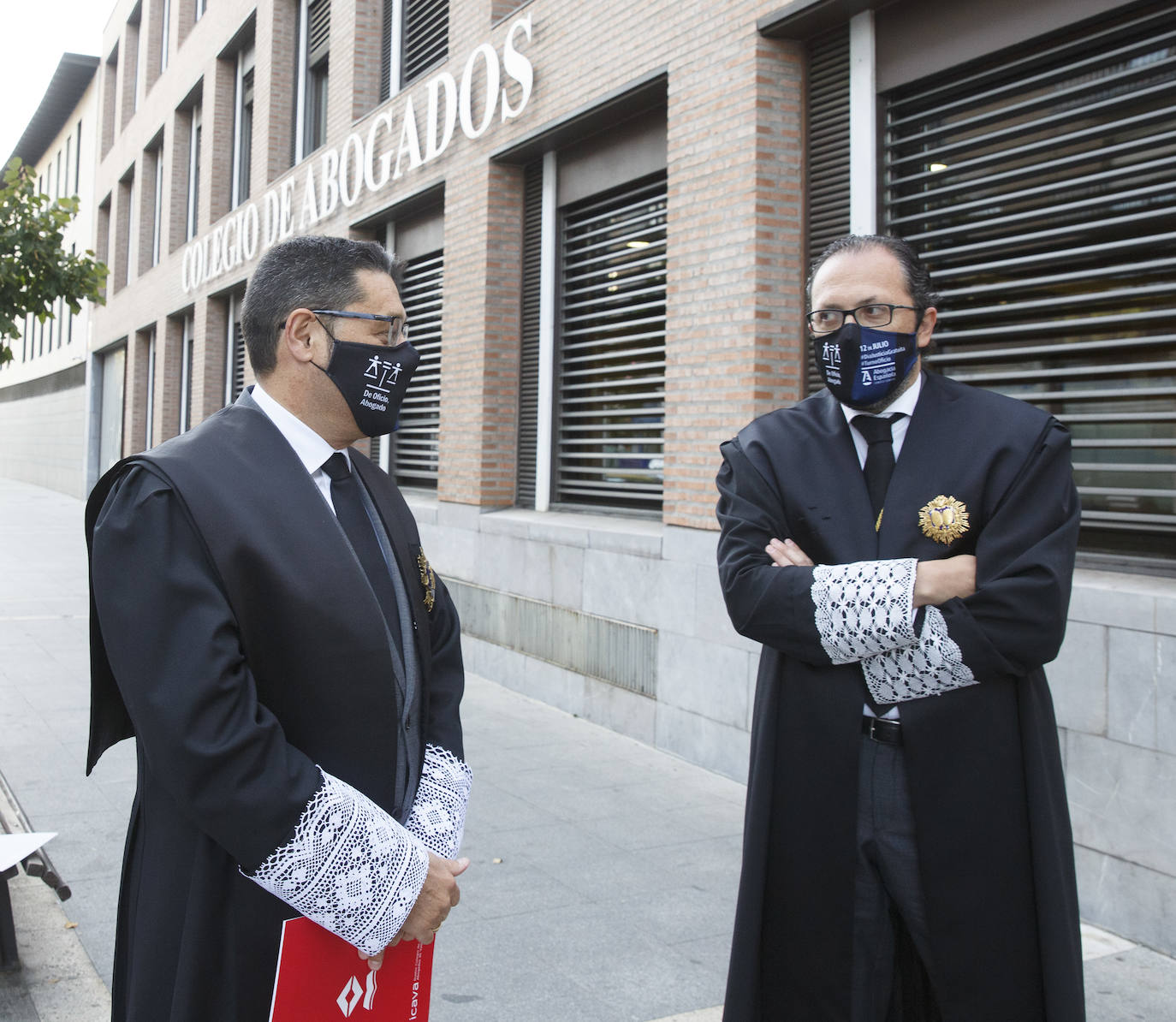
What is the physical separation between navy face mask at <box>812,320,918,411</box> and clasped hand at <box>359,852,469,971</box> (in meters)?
1.38

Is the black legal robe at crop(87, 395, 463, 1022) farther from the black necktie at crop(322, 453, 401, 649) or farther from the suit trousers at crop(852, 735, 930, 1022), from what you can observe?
the suit trousers at crop(852, 735, 930, 1022)

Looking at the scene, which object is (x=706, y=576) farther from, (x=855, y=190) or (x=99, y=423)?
(x=99, y=423)

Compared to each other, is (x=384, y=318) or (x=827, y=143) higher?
(x=827, y=143)

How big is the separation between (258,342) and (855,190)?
4.62 meters

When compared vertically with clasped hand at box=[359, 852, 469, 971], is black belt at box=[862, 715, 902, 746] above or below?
above

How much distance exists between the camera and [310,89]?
572 inches

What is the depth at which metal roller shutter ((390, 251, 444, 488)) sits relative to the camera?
10805 mm

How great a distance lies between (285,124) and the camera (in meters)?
15.0

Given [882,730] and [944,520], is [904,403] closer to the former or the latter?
[944,520]

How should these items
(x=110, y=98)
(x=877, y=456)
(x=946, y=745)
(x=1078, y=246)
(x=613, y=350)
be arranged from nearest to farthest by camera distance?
(x=946, y=745) → (x=877, y=456) → (x=1078, y=246) → (x=613, y=350) → (x=110, y=98)

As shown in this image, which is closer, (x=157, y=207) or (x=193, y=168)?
(x=193, y=168)

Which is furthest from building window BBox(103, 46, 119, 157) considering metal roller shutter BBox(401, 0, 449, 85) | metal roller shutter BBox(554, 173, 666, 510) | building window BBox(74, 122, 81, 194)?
metal roller shutter BBox(554, 173, 666, 510)

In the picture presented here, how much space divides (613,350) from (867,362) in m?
5.82

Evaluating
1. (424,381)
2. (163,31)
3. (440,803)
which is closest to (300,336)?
(440,803)
